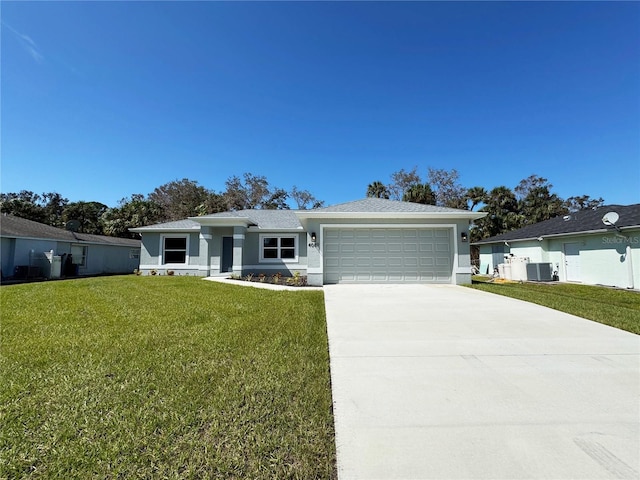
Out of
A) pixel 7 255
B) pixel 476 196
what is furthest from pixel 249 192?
pixel 476 196

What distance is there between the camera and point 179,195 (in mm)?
32938

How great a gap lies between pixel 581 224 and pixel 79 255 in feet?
104

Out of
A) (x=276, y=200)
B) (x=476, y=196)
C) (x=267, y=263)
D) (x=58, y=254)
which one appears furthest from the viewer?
(x=276, y=200)

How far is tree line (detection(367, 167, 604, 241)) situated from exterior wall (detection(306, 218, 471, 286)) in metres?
14.4

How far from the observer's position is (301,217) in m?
11.2

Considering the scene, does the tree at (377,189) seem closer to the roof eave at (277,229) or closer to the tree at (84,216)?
the roof eave at (277,229)

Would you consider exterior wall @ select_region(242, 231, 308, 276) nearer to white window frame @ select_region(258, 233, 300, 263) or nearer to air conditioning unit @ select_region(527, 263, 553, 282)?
white window frame @ select_region(258, 233, 300, 263)

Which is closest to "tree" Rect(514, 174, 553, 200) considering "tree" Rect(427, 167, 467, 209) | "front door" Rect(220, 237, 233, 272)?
"tree" Rect(427, 167, 467, 209)

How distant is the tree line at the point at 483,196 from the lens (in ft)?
86.3

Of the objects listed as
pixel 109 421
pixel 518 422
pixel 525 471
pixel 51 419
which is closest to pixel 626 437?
pixel 518 422

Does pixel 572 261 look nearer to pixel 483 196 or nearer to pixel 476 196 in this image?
pixel 483 196

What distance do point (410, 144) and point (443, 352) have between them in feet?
64.2

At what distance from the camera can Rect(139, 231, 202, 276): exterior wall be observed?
15.7m

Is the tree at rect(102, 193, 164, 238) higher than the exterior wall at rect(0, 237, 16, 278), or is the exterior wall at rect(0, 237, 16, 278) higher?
the tree at rect(102, 193, 164, 238)
